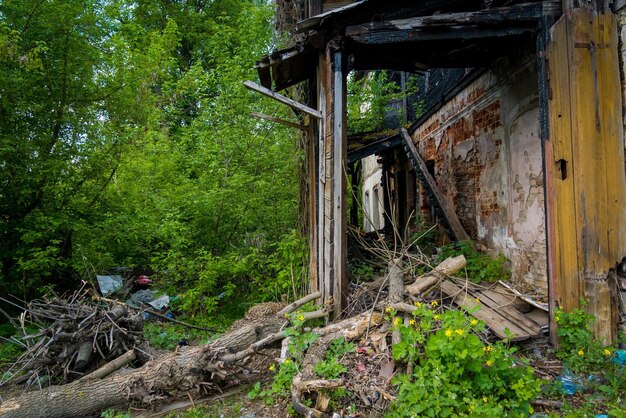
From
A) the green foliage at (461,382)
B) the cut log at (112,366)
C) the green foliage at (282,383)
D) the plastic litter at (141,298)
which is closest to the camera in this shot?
the green foliage at (461,382)

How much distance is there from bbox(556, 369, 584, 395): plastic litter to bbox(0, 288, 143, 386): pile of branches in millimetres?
4629

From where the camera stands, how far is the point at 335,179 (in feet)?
15.4

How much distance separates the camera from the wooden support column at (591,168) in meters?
3.71

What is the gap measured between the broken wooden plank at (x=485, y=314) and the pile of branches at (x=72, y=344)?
13.1 feet

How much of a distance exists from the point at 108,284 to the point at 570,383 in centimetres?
780

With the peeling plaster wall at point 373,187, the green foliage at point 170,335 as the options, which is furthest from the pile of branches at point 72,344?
the peeling plaster wall at point 373,187

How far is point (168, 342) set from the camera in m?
5.74

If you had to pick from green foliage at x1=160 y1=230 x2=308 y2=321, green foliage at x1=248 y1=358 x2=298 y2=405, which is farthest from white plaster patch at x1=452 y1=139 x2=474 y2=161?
green foliage at x1=248 y1=358 x2=298 y2=405

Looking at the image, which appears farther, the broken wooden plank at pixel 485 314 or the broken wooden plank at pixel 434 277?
the broken wooden plank at pixel 434 277

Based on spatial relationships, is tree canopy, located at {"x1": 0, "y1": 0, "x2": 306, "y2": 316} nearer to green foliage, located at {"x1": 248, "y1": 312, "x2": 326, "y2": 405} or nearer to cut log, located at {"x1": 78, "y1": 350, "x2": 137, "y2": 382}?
cut log, located at {"x1": 78, "y1": 350, "x2": 137, "y2": 382}

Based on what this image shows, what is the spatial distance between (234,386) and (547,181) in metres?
3.91

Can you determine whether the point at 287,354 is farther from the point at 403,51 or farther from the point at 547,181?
the point at 403,51

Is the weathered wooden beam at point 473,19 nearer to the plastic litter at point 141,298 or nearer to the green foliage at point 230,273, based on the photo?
the green foliage at point 230,273

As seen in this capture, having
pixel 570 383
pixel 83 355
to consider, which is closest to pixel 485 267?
pixel 570 383
